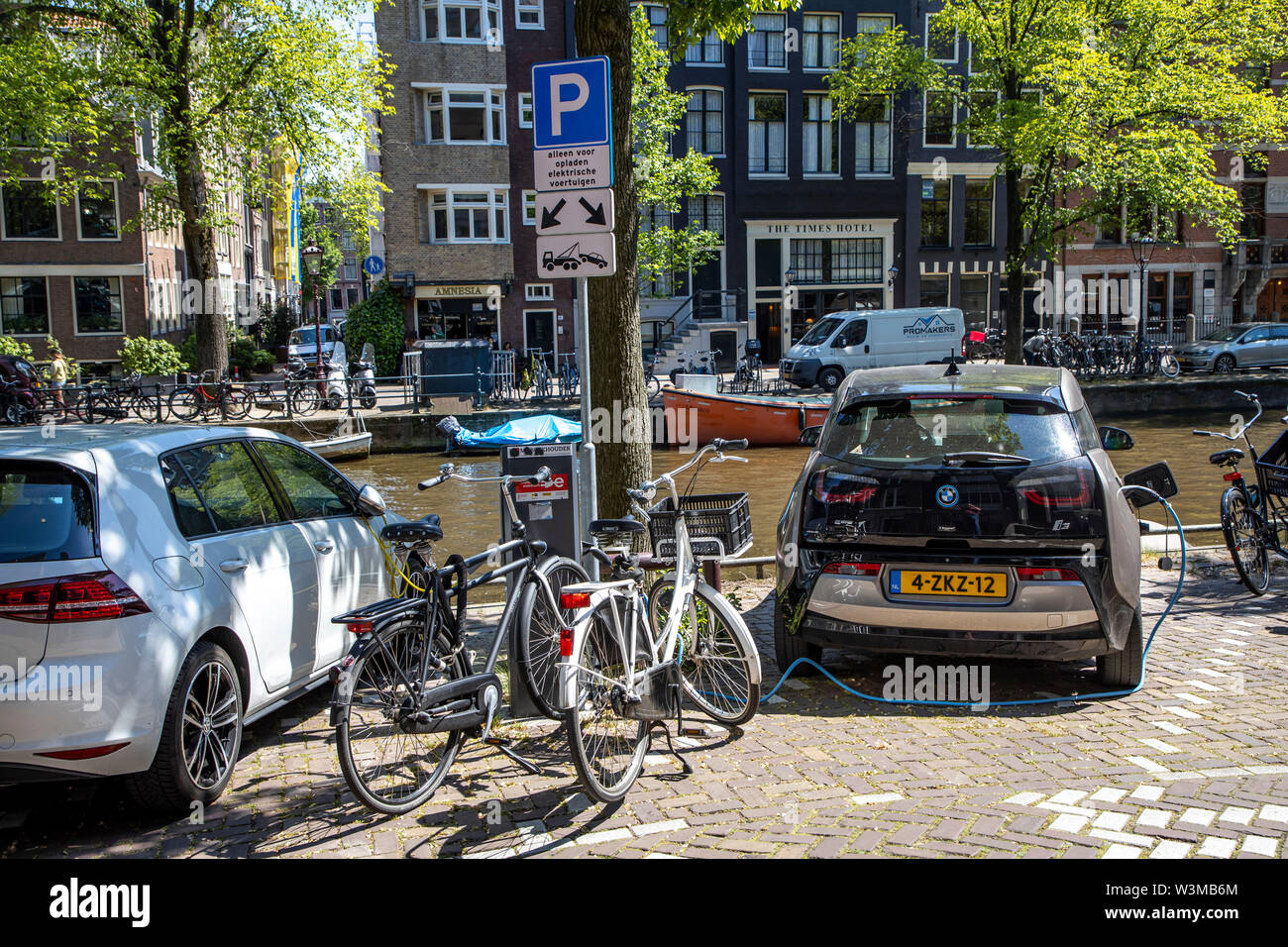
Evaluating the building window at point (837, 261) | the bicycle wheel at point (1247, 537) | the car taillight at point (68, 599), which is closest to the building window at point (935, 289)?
the building window at point (837, 261)

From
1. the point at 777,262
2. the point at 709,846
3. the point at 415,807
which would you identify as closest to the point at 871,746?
the point at 709,846

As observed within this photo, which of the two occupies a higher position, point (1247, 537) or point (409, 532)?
point (409, 532)

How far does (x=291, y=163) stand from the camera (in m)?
25.8

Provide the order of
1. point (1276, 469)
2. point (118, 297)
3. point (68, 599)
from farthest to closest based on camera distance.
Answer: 1. point (118, 297)
2. point (1276, 469)
3. point (68, 599)

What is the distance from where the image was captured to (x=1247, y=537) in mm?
8031

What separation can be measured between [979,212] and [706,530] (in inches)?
1551

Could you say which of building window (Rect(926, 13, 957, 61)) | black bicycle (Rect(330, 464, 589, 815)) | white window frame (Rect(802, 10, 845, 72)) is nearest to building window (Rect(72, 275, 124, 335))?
white window frame (Rect(802, 10, 845, 72))

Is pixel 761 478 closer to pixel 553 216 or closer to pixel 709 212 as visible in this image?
pixel 553 216

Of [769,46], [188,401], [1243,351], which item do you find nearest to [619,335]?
[188,401]

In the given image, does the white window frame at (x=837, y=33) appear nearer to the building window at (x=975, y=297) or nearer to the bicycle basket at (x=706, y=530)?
the building window at (x=975, y=297)

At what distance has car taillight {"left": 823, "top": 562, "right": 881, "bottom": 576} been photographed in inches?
212

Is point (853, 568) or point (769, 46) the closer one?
point (853, 568)

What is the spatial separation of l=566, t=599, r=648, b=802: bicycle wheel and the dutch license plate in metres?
1.52

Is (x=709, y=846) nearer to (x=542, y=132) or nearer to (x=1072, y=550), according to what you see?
(x=1072, y=550)
